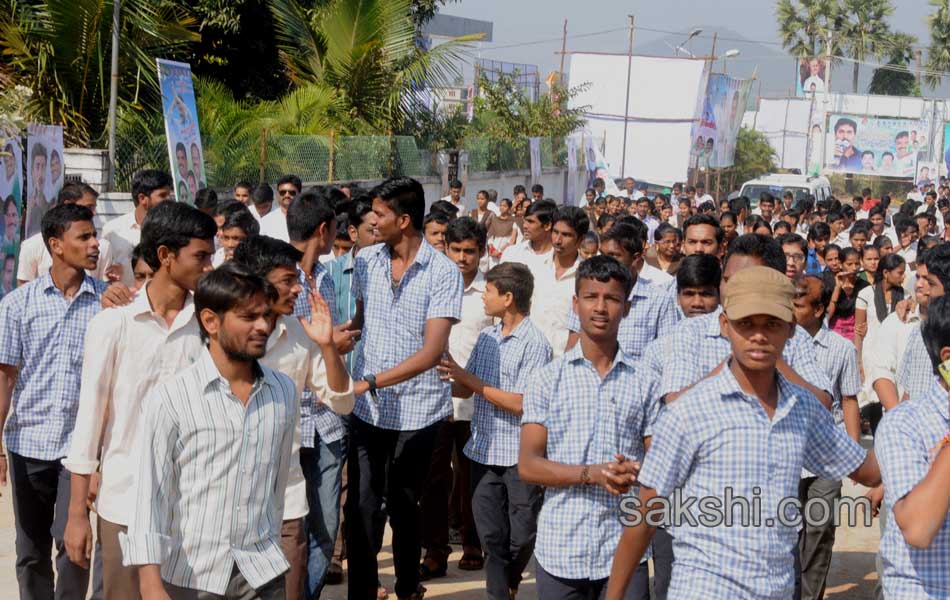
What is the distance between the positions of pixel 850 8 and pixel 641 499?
76.2 m

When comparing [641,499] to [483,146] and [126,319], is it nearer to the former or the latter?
[126,319]

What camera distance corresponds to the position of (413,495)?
20.9ft

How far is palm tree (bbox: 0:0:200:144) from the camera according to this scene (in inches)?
572

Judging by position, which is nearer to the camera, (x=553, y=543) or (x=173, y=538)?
(x=173, y=538)

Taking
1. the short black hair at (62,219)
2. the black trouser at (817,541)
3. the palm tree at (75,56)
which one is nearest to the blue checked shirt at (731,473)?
the black trouser at (817,541)

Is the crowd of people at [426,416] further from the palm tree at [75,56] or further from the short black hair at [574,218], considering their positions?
the palm tree at [75,56]

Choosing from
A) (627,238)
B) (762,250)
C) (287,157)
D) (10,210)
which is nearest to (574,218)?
(627,238)

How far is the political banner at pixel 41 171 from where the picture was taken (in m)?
11.2

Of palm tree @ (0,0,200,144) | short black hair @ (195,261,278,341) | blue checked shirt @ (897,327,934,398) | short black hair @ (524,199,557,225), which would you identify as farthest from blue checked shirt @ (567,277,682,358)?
palm tree @ (0,0,200,144)

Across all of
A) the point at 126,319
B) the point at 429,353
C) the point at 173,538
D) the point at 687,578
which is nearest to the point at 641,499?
the point at 687,578

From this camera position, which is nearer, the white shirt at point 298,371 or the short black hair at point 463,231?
the white shirt at point 298,371

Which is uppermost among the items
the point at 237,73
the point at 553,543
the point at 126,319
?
the point at 237,73

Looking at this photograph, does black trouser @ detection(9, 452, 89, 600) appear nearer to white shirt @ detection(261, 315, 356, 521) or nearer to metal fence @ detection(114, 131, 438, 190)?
white shirt @ detection(261, 315, 356, 521)

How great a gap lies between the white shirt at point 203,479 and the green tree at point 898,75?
7705cm
